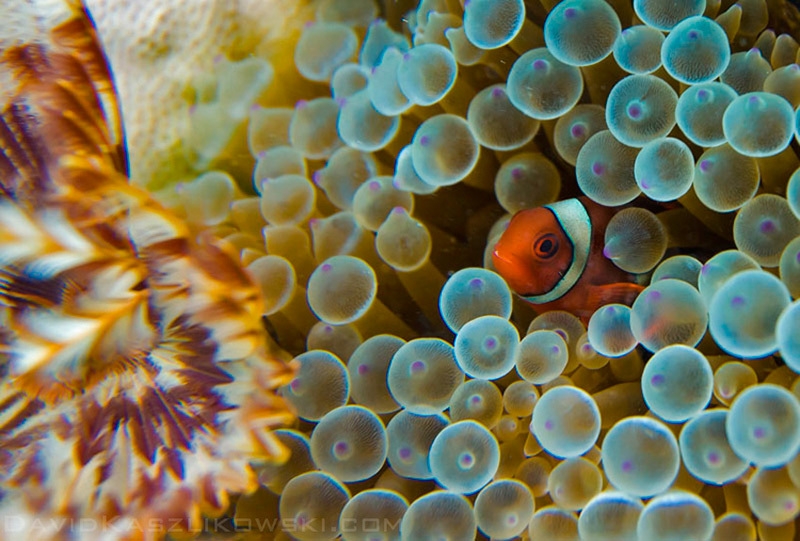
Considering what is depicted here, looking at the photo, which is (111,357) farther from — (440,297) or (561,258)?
(561,258)

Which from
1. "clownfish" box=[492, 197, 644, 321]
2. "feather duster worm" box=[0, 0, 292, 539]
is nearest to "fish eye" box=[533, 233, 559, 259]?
"clownfish" box=[492, 197, 644, 321]

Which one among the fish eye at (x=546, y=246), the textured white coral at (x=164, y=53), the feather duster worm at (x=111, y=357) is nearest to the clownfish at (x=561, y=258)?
the fish eye at (x=546, y=246)

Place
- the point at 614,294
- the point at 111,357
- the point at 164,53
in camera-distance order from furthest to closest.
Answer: the point at 164,53 < the point at 614,294 < the point at 111,357

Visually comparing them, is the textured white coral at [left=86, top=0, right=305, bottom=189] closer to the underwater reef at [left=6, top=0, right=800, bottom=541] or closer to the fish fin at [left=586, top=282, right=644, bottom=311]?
the underwater reef at [left=6, top=0, right=800, bottom=541]

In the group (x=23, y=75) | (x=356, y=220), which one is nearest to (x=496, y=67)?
(x=356, y=220)

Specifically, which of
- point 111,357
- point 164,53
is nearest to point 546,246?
point 111,357

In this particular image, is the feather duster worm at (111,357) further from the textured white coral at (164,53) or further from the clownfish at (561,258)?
the textured white coral at (164,53)
